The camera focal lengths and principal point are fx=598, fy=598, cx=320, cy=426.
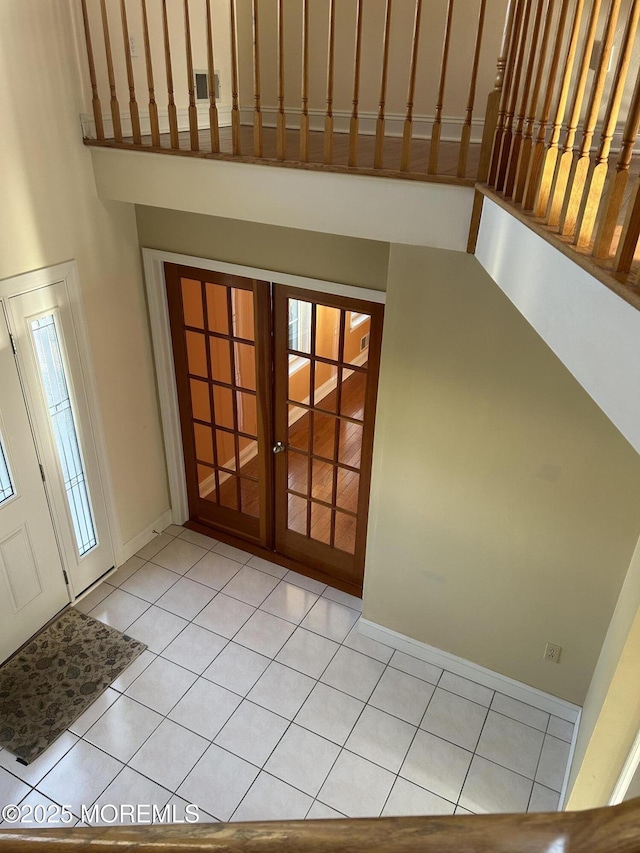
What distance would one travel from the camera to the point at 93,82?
312 cm

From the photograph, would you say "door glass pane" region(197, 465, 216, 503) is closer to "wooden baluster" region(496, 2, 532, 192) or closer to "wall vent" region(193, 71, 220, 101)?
"wall vent" region(193, 71, 220, 101)

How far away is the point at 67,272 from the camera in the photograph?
3.40 m

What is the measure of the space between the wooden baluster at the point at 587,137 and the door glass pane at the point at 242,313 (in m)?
2.63

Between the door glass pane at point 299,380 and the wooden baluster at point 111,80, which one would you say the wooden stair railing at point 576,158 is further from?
the wooden baluster at point 111,80

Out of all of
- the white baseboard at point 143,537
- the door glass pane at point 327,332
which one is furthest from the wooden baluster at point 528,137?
the white baseboard at point 143,537

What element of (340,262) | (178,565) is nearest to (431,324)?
(340,262)

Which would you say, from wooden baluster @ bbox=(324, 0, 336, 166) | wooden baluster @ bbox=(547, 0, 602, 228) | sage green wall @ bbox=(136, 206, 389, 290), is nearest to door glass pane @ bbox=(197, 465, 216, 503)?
sage green wall @ bbox=(136, 206, 389, 290)

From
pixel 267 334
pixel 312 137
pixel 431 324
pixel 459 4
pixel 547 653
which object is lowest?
pixel 547 653

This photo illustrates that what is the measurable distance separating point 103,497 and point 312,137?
270 cm

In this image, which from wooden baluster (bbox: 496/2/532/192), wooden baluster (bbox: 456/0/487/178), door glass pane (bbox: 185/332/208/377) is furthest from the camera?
door glass pane (bbox: 185/332/208/377)

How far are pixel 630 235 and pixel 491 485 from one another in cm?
213

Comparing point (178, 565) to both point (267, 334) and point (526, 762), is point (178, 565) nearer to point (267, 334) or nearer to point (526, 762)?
point (267, 334)

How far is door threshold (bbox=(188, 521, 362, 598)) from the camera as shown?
422 centimetres

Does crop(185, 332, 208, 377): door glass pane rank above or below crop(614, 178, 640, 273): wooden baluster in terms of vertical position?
below
